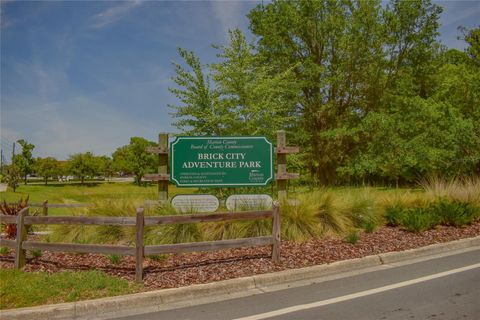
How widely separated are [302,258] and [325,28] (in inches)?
777

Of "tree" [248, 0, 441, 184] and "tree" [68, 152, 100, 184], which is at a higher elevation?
"tree" [248, 0, 441, 184]

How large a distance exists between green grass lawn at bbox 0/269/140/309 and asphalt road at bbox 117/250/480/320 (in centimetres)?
95

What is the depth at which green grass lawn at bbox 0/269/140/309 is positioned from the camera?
193 inches

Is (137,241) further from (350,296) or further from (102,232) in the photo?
(350,296)

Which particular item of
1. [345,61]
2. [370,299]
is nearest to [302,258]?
[370,299]

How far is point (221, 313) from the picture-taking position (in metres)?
4.61

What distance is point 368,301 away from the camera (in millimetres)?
4855

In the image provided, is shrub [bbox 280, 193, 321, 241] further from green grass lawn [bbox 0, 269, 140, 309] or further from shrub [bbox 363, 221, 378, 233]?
green grass lawn [bbox 0, 269, 140, 309]

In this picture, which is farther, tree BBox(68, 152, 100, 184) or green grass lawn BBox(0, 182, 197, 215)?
tree BBox(68, 152, 100, 184)

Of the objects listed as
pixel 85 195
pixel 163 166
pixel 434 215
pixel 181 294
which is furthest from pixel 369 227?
pixel 85 195

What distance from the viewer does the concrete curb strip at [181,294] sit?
15.0ft

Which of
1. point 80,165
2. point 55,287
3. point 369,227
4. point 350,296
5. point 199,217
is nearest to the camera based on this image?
point 350,296

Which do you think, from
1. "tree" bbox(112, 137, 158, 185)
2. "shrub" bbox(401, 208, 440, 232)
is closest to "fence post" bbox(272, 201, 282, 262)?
"shrub" bbox(401, 208, 440, 232)

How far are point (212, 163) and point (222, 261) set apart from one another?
301 centimetres
